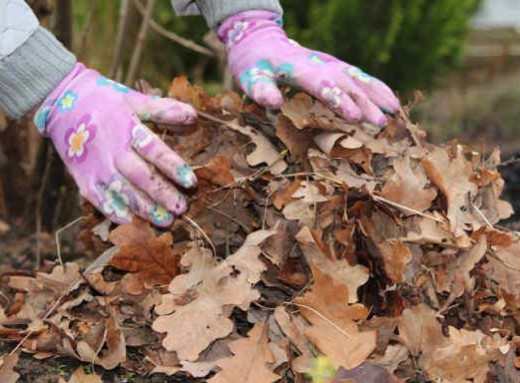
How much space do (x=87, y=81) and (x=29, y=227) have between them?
3.37 feet

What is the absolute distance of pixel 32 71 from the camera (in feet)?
5.63

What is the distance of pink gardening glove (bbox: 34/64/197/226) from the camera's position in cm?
165

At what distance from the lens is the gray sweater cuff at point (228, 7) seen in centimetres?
197

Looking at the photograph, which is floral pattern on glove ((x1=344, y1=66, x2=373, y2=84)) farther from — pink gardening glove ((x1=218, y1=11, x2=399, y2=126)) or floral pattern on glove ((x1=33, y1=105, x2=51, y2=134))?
floral pattern on glove ((x1=33, y1=105, x2=51, y2=134))

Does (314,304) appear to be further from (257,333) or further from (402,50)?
(402,50)

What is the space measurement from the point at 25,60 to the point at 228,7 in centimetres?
48

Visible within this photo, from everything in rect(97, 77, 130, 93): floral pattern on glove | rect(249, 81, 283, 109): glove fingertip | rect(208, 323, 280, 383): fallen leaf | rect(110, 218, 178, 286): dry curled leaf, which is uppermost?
rect(249, 81, 283, 109): glove fingertip

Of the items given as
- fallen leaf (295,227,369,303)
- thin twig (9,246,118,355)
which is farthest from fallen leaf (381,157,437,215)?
thin twig (9,246,118,355)

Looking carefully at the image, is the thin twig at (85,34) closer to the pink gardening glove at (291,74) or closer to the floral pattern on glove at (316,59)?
the pink gardening glove at (291,74)

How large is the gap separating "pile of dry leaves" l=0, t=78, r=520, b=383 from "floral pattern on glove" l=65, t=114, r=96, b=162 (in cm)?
15

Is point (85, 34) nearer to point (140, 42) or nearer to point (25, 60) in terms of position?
point (140, 42)

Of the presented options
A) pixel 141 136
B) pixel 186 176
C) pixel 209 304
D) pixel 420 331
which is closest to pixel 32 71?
pixel 141 136

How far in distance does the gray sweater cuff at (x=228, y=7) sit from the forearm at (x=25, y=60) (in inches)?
15.4

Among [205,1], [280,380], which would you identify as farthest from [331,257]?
[205,1]
